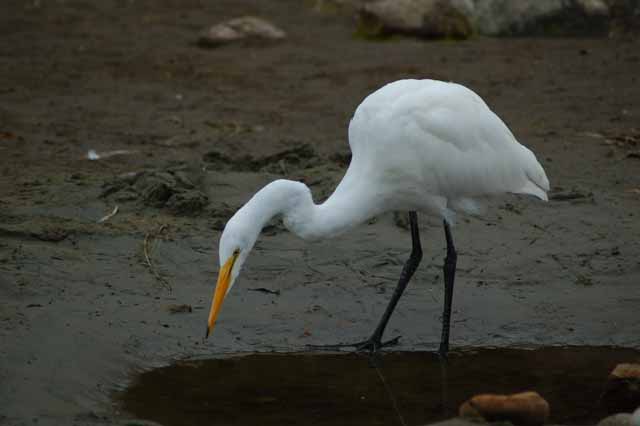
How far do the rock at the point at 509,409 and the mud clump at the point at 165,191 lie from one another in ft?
12.6

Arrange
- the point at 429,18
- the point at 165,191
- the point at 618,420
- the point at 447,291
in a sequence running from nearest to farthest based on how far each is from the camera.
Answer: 1. the point at 618,420
2. the point at 447,291
3. the point at 165,191
4. the point at 429,18

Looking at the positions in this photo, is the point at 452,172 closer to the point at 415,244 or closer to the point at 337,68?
the point at 415,244

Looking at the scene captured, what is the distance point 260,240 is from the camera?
334 inches

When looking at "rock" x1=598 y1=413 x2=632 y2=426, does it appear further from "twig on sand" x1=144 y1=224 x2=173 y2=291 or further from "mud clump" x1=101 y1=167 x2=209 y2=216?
"mud clump" x1=101 y1=167 x2=209 y2=216

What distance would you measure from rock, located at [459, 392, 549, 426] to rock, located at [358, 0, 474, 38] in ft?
33.9

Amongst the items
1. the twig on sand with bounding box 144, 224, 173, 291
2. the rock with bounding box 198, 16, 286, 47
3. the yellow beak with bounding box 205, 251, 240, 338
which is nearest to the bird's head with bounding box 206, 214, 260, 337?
the yellow beak with bounding box 205, 251, 240, 338

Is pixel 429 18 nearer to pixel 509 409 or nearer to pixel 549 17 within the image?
pixel 549 17

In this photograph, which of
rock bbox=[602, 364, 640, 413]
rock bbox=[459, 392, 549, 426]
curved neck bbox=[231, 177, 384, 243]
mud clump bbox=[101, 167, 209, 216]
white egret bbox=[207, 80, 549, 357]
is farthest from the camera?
mud clump bbox=[101, 167, 209, 216]

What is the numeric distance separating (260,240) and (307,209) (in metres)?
2.00

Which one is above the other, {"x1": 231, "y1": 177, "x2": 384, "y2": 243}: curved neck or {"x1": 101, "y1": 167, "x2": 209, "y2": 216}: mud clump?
{"x1": 231, "y1": 177, "x2": 384, "y2": 243}: curved neck

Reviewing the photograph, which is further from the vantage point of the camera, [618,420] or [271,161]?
[271,161]

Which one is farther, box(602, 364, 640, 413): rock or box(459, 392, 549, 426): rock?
box(602, 364, 640, 413): rock

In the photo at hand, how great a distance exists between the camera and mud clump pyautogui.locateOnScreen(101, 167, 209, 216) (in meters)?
8.80

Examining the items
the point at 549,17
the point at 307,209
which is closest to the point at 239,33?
the point at 549,17
